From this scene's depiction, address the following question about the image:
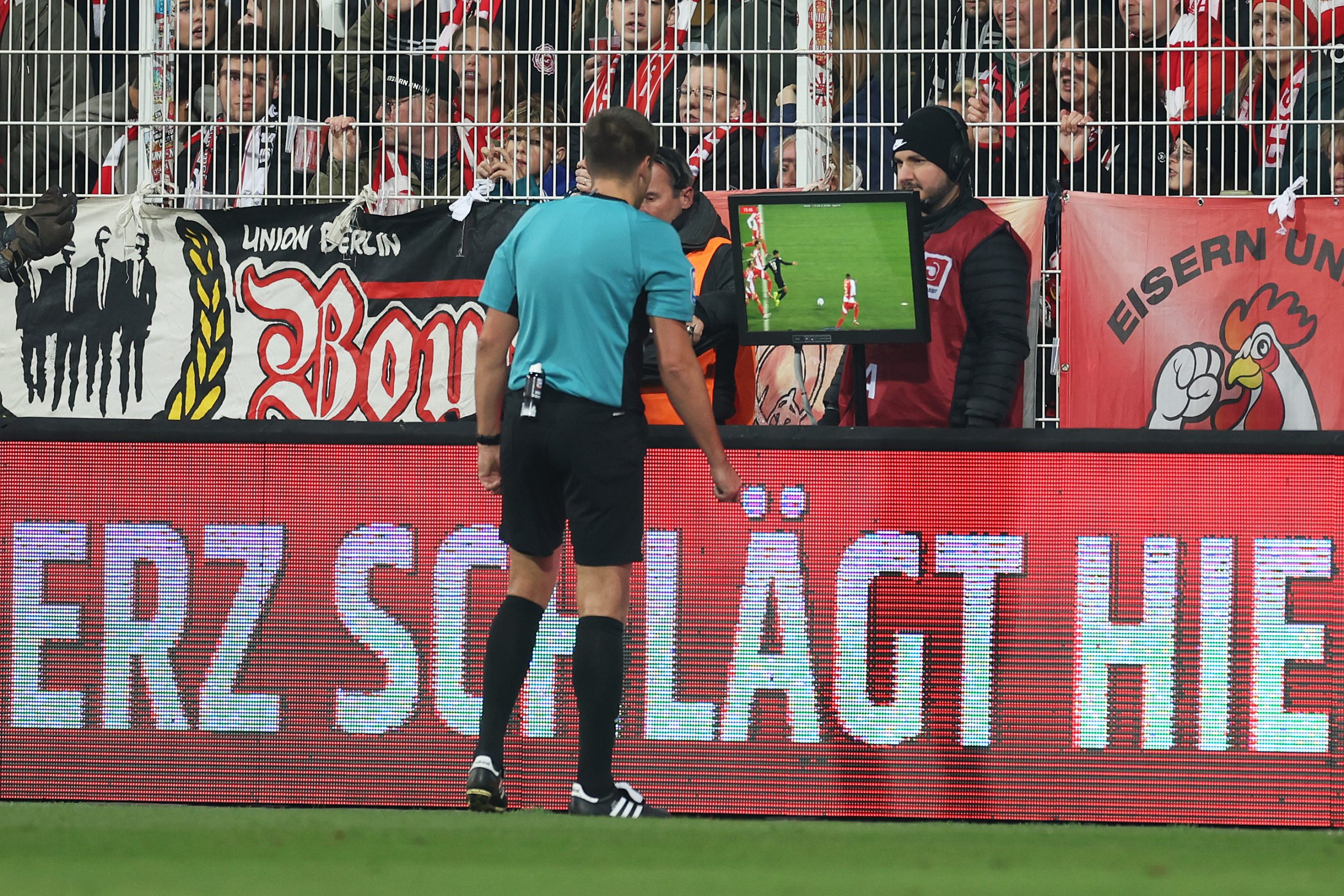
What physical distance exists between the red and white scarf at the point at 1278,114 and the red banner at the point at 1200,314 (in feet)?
0.92

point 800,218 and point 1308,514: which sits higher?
point 800,218

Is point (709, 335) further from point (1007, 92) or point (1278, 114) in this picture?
point (1278, 114)

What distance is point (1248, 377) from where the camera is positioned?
7023 mm

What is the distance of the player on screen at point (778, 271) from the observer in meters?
5.30

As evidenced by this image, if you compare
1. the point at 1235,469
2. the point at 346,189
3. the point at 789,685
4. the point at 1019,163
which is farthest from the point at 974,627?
the point at 346,189

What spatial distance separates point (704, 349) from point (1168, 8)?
254 centimetres

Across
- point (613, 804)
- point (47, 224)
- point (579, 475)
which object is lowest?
point (613, 804)

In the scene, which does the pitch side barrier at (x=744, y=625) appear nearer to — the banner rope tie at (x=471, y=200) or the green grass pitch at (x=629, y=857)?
the green grass pitch at (x=629, y=857)

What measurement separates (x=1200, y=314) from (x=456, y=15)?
11.0 feet

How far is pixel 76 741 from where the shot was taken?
15.9 ft

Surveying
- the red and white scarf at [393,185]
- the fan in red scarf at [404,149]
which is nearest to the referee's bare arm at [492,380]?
the fan in red scarf at [404,149]

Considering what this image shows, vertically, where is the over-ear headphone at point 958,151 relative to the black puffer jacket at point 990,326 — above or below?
above

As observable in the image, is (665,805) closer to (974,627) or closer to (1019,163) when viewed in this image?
(974,627)

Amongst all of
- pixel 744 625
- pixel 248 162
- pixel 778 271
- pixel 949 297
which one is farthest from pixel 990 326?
pixel 248 162
